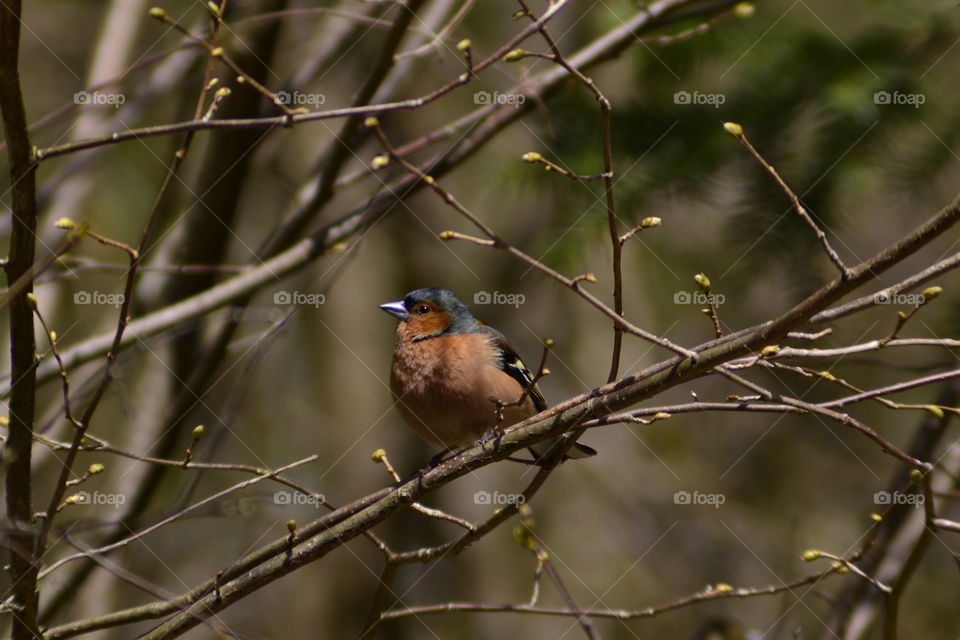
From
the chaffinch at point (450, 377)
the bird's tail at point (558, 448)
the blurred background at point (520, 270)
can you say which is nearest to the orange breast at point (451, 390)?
the chaffinch at point (450, 377)

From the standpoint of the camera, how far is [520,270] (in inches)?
365

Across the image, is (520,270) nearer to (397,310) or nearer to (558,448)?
(397,310)

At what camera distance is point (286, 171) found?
8.84 metres

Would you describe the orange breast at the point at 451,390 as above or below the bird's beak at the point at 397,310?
below

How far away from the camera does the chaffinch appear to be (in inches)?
179

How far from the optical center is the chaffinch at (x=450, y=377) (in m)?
4.56

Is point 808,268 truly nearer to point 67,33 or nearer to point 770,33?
point 770,33

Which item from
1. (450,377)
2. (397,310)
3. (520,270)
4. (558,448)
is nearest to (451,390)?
(450,377)

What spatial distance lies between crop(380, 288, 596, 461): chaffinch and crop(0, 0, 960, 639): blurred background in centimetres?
60

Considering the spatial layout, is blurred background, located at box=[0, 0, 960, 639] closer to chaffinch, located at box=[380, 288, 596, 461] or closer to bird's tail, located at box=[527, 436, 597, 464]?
chaffinch, located at box=[380, 288, 596, 461]

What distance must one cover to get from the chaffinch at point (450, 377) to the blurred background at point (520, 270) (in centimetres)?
60

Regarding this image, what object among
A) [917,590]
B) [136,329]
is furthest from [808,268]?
[917,590]

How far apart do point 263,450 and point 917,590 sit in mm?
6739

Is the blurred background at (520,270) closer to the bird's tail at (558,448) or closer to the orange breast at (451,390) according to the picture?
the orange breast at (451,390)
